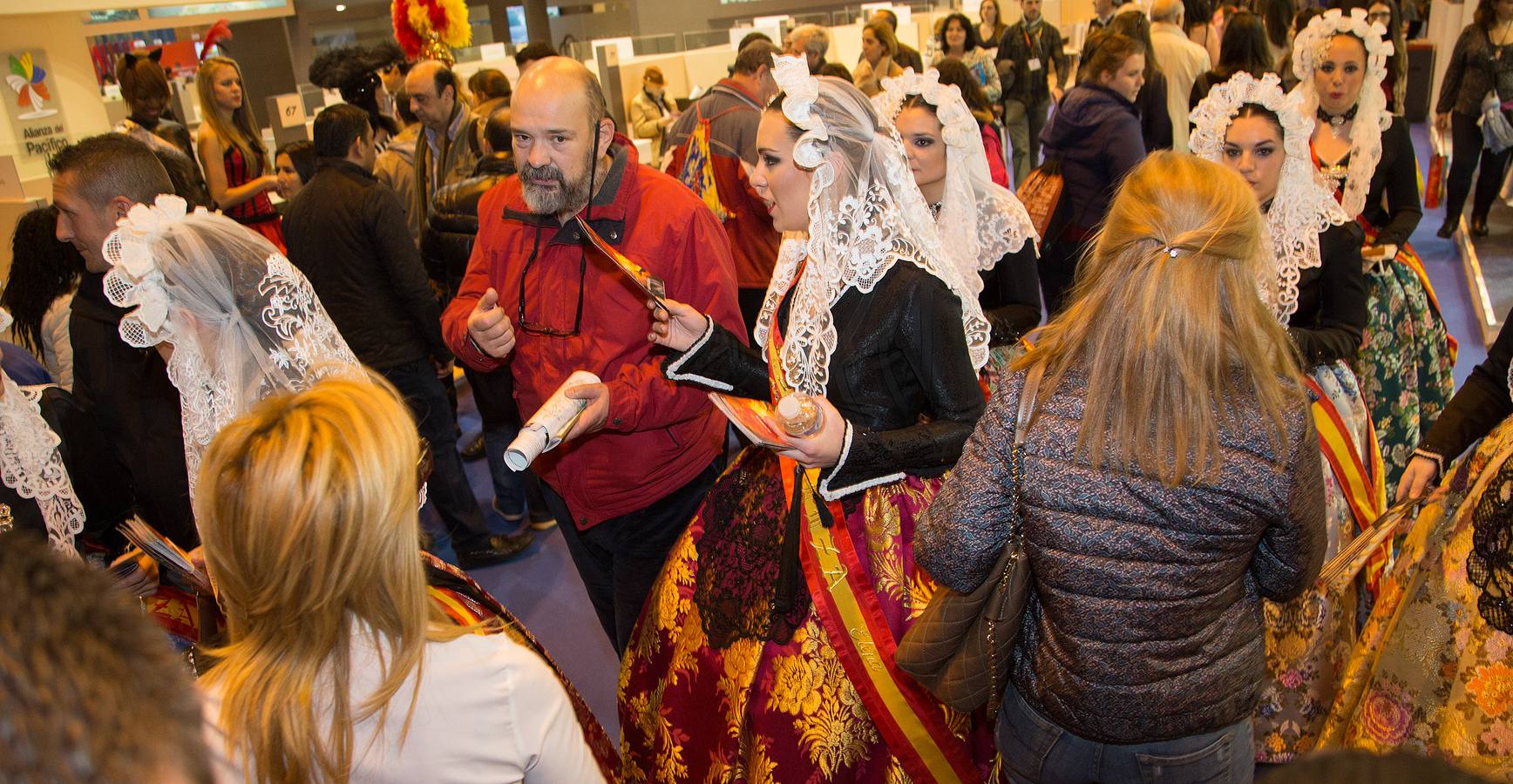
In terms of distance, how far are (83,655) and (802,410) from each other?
131cm

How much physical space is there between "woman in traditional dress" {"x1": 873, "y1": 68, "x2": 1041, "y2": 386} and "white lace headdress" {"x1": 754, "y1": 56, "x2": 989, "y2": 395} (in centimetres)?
92

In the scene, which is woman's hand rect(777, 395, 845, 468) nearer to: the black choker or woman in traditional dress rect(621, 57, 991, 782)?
woman in traditional dress rect(621, 57, 991, 782)

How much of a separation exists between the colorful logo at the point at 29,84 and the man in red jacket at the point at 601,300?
3335 mm

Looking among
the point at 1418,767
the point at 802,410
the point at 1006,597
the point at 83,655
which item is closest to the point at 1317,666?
the point at 1006,597

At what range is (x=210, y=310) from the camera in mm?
2031

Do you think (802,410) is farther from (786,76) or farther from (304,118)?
(304,118)

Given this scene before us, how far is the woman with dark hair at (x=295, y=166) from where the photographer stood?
13.6 feet

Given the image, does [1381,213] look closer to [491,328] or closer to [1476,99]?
[491,328]

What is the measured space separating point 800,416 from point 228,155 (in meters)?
4.37

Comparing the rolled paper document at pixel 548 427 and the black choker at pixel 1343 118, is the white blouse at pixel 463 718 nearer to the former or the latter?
the rolled paper document at pixel 548 427

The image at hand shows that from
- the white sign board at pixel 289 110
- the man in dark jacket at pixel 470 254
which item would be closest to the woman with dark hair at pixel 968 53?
the white sign board at pixel 289 110

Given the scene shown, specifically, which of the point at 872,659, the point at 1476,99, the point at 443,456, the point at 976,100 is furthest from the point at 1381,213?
the point at 443,456

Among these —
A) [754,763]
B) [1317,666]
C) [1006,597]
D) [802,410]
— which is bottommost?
[1317,666]

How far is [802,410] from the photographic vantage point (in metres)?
1.85
